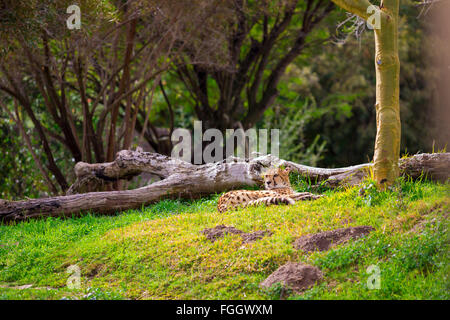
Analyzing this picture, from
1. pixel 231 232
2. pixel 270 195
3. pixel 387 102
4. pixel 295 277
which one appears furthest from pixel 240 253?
pixel 387 102

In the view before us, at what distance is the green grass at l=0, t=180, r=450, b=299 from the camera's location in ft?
15.6

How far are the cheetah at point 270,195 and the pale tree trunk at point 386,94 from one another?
1104 mm

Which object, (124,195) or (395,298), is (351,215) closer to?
(395,298)

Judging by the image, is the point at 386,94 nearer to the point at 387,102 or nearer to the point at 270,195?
the point at 387,102

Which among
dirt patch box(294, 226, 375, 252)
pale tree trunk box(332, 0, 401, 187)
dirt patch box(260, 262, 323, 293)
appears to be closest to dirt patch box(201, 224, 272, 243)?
dirt patch box(294, 226, 375, 252)

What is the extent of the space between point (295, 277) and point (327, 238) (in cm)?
88

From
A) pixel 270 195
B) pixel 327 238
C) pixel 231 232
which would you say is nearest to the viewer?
pixel 327 238

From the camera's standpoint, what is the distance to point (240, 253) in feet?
18.5

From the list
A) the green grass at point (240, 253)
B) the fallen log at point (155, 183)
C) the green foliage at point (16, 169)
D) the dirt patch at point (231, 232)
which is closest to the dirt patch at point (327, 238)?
the green grass at point (240, 253)

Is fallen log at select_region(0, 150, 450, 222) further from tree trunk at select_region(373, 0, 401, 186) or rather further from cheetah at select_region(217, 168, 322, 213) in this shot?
tree trunk at select_region(373, 0, 401, 186)

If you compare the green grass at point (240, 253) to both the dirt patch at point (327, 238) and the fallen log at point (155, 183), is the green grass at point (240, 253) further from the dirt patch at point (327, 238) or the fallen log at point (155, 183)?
the fallen log at point (155, 183)

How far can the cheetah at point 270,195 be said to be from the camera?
7.34m

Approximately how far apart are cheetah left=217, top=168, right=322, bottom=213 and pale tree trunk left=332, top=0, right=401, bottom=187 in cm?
110

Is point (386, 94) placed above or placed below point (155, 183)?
above
